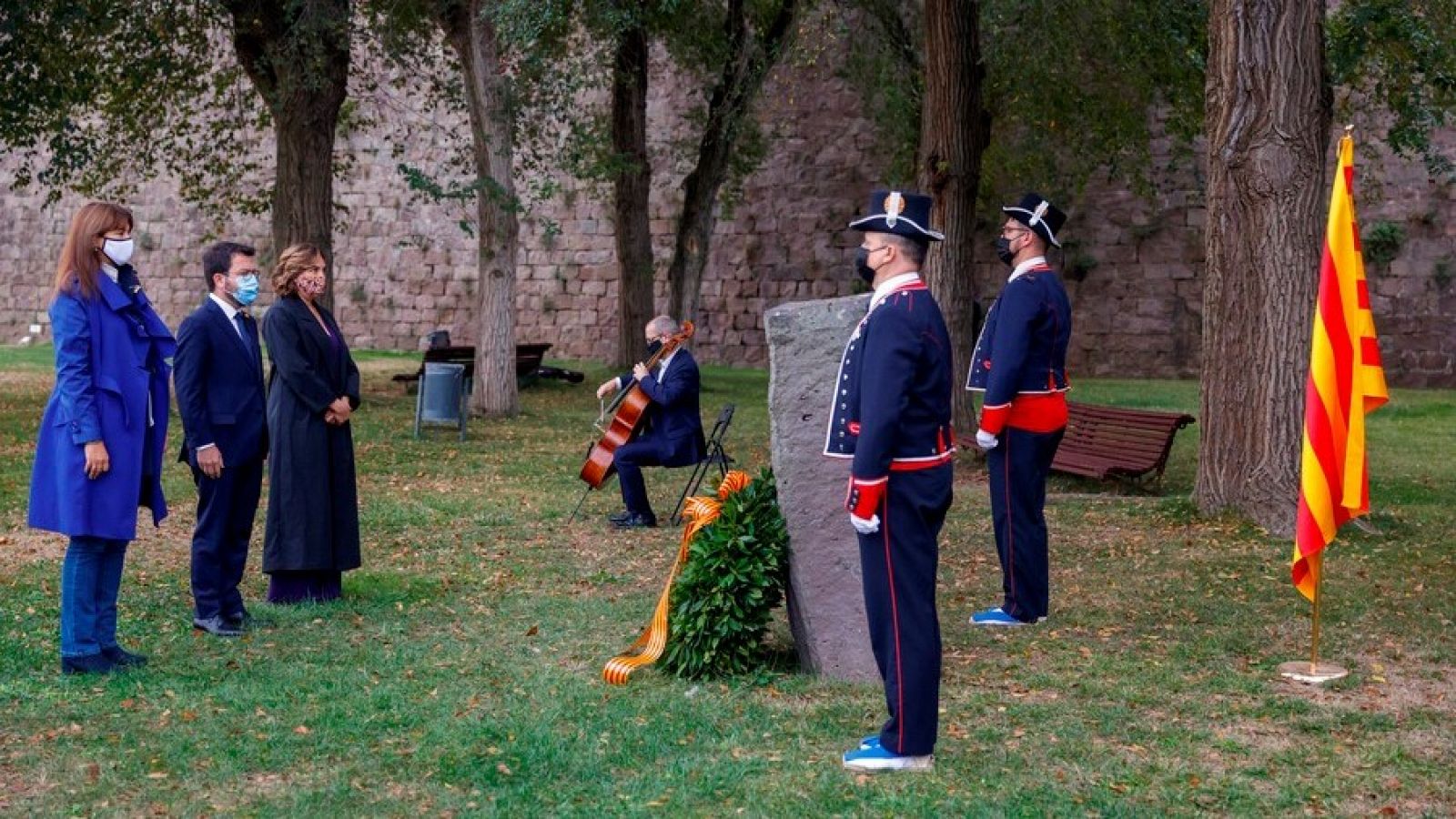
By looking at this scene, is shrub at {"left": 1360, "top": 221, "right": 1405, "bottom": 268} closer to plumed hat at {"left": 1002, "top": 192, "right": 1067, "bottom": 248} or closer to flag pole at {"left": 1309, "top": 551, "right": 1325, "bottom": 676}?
plumed hat at {"left": 1002, "top": 192, "right": 1067, "bottom": 248}

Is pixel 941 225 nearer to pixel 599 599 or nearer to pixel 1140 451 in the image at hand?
pixel 1140 451

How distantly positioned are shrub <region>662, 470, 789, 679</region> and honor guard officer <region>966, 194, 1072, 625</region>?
154 centimetres

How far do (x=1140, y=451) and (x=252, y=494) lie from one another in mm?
7563

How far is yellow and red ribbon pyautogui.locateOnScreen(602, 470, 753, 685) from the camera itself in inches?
264

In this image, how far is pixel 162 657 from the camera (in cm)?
702

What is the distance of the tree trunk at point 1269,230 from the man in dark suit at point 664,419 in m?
3.23

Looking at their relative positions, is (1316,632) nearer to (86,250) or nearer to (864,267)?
(864,267)

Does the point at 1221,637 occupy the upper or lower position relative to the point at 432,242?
lower

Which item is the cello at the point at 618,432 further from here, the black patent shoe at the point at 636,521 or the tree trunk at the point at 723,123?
the tree trunk at the point at 723,123

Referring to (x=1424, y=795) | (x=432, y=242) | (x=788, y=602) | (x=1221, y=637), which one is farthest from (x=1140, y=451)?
(x=432, y=242)

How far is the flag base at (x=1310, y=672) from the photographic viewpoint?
6777 mm

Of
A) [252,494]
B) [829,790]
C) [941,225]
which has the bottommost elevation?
[829,790]

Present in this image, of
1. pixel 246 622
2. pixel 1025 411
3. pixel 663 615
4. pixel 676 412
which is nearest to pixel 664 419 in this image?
pixel 676 412

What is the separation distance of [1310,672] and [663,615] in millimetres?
2597
